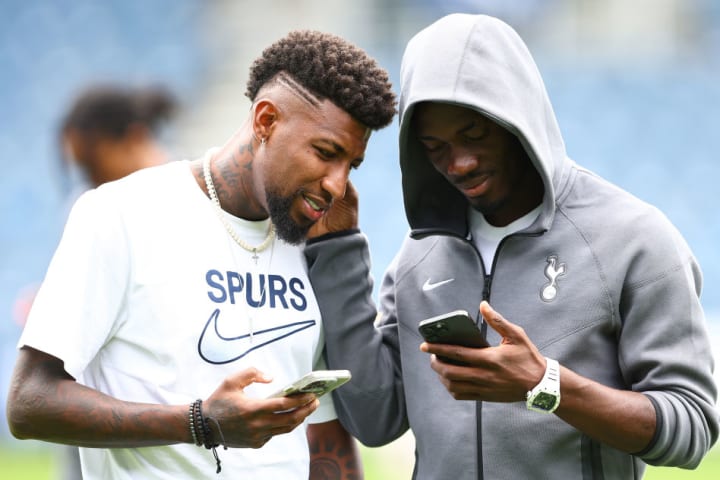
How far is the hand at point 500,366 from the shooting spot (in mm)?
2400

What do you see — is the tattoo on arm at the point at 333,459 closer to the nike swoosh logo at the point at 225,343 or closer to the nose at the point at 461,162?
the nike swoosh logo at the point at 225,343

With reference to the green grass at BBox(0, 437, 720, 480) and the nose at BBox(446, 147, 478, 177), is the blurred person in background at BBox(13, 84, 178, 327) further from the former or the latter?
the green grass at BBox(0, 437, 720, 480)

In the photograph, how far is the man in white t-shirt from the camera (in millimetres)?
2537

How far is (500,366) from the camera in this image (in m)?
2.40

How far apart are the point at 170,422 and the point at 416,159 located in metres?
1.11

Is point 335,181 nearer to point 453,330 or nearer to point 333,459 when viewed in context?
point 453,330

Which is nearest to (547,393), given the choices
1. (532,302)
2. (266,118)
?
(532,302)

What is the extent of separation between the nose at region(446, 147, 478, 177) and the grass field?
20.7ft

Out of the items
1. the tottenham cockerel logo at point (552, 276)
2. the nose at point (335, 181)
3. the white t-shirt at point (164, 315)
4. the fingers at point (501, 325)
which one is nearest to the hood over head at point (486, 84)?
the tottenham cockerel logo at point (552, 276)

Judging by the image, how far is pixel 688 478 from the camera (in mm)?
8727

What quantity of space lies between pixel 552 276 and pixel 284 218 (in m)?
0.76

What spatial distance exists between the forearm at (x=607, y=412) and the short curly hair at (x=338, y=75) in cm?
91

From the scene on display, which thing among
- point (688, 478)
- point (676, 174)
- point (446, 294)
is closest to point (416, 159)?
point (446, 294)

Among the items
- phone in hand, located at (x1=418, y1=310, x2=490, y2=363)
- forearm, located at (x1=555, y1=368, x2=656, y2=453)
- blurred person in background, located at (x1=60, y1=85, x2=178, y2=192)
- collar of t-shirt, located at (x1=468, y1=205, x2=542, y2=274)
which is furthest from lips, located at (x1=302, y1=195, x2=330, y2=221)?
blurred person in background, located at (x1=60, y1=85, x2=178, y2=192)
